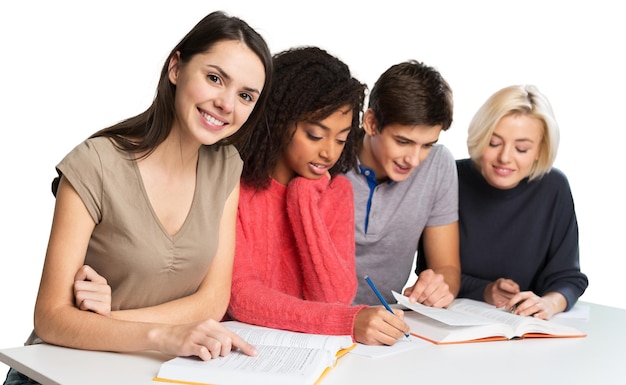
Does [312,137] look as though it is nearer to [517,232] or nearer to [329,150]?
[329,150]

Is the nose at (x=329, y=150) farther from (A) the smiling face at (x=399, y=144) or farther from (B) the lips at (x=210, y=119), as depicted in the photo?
(B) the lips at (x=210, y=119)

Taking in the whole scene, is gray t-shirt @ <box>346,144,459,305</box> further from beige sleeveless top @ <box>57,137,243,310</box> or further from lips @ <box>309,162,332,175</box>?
beige sleeveless top @ <box>57,137,243,310</box>

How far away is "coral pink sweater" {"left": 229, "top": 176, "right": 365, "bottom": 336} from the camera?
2.30 m

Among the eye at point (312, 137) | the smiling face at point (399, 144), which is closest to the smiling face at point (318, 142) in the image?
the eye at point (312, 137)

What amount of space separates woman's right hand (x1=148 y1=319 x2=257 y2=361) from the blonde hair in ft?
4.50

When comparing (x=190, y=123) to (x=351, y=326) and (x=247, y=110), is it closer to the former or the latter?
(x=247, y=110)

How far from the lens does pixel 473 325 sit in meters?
2.22

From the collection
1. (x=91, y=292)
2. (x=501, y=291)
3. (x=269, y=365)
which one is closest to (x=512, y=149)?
(x=501, y=291)

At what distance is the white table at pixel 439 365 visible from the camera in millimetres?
1740

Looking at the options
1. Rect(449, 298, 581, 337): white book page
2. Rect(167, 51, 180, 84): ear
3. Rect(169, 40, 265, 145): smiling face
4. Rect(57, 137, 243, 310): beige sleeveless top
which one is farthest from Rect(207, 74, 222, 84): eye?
Rect(449, 298, 581, 337): white book page

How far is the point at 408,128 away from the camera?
2.60m

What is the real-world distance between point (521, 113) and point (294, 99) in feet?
2.91

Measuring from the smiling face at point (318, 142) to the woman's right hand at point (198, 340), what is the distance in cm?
74

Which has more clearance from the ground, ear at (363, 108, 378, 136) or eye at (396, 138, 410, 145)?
ear at (363, 108, 378, 136)
